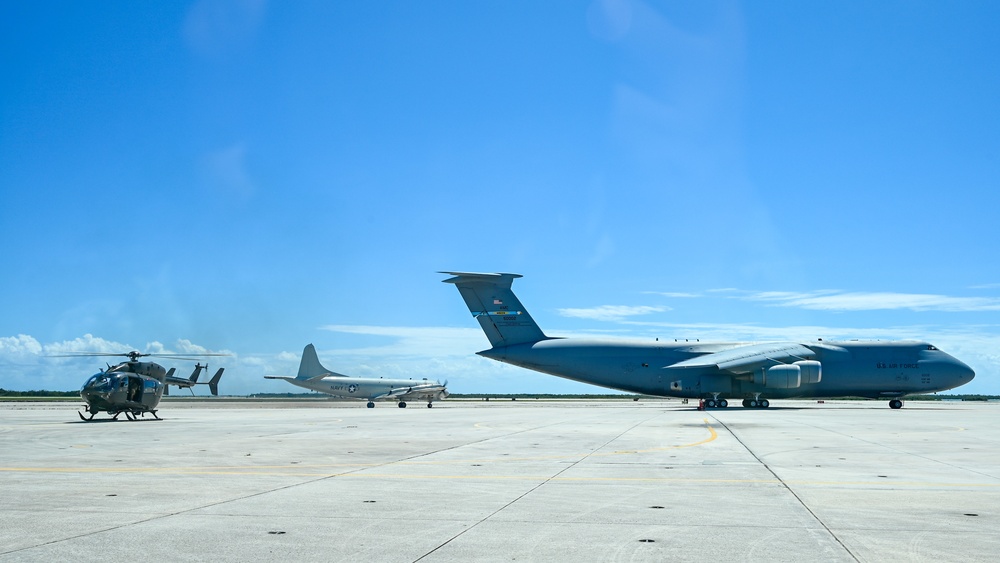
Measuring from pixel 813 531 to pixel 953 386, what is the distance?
Answer: 190 ft

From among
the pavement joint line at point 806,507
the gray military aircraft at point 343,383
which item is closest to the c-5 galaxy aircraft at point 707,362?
the gray military aircraft at point 343,383

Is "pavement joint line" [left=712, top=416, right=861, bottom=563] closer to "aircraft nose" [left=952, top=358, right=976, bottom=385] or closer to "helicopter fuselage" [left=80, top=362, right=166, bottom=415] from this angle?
"helicopter fuselage" [left=80, top=362, right=166, bottom=415]

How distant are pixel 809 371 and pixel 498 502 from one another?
158 ft

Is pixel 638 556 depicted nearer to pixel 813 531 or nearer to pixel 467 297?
pixel 813 531

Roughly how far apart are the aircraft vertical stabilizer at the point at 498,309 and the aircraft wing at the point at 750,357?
11.1 m

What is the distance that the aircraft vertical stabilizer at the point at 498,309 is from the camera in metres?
59.2

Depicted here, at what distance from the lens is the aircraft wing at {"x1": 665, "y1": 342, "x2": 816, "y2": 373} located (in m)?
53.8

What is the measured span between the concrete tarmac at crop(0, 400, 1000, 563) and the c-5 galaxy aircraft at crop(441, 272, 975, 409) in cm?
3667

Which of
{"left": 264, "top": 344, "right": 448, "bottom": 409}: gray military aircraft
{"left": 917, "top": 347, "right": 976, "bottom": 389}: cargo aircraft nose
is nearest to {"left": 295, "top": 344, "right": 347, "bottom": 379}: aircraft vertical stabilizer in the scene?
{"left": 264, "top": 344, "right": 448, "bottom": 409}: gray military aircraft

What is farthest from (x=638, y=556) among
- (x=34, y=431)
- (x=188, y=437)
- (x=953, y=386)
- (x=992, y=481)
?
(x=953, y=386)

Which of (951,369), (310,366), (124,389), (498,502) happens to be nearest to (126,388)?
(124,389)

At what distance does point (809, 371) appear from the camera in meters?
53.2

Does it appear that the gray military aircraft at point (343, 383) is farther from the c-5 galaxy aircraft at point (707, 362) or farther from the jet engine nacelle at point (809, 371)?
the jet engine nacelle at point (809, 371)

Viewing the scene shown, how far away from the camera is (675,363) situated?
189 feet
